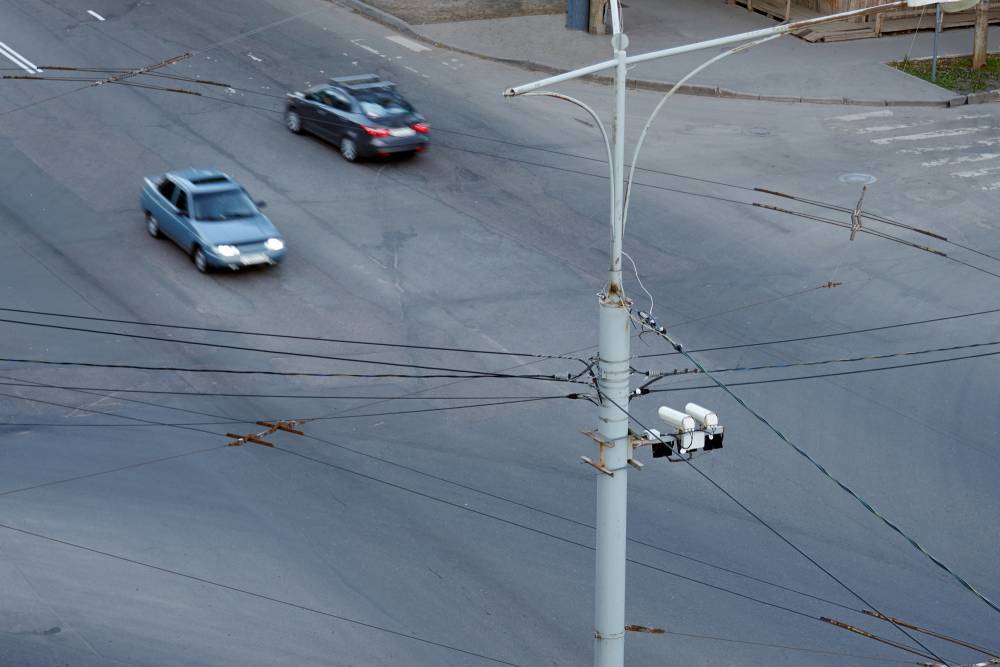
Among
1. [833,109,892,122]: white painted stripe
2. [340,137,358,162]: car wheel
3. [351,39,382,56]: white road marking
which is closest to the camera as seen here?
[340,137,358,162]: car wheel

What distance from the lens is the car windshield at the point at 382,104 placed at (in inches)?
1064

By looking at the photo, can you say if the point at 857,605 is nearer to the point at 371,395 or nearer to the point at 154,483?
the point at 371,395

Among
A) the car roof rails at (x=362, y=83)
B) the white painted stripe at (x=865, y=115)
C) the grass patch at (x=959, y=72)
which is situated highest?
the car roof rails at (x=362, y=83)

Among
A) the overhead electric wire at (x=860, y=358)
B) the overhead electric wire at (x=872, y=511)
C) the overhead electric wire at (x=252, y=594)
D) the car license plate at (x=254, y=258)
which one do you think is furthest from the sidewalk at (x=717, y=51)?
the overhead electric wire at (x=252, y=594)

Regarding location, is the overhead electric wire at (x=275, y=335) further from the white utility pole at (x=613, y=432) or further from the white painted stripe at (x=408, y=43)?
the white painted stripe at (x=408, y=43)

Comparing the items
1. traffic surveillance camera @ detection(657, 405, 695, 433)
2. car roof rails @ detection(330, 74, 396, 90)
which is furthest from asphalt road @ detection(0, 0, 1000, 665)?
traffic surveillance camera @ detection(657, 405, 695, 433)

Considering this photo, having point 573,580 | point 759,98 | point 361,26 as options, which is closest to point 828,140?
point 759,98

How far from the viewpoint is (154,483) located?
682 inches

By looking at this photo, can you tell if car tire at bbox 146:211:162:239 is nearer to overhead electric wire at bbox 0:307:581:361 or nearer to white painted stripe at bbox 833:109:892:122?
overhead electric wire at bbox 0:307:581:361

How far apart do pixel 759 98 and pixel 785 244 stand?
323 inches

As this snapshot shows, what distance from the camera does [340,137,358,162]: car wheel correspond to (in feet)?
89.5

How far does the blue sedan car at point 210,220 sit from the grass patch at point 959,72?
17.4 meters

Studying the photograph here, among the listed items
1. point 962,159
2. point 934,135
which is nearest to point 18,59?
point 934,135

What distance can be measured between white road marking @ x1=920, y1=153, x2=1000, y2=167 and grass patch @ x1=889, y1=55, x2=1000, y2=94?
13.1ft
